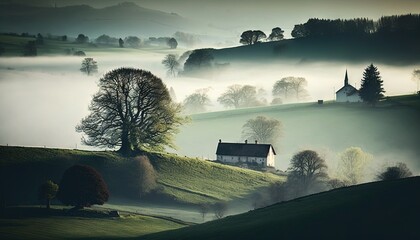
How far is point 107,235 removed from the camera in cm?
10006

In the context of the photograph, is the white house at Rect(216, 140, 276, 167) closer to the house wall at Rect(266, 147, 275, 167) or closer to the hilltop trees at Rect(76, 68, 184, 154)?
the house wall at Rect(266, 147, 275, 167)

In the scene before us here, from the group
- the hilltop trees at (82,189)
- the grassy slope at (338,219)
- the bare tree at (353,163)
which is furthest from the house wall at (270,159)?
the grassy slope at (338,219)

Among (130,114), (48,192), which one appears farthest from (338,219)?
(130,114)

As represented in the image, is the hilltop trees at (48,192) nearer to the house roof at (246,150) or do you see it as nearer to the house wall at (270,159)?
the house roof at (246,150)

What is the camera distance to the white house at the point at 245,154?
174m

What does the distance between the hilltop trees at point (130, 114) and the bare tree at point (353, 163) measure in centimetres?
3369

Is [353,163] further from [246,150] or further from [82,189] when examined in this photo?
[82,189]

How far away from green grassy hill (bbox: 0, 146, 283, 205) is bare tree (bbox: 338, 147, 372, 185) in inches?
730

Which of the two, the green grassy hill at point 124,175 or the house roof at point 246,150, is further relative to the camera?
the house roof at point 246,150

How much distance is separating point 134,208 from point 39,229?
2752 cm

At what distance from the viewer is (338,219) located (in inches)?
3302

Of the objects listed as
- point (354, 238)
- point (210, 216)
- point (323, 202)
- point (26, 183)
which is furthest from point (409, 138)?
point (354, 238)

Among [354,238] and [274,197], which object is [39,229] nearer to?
[354,238]

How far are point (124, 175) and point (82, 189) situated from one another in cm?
2277
